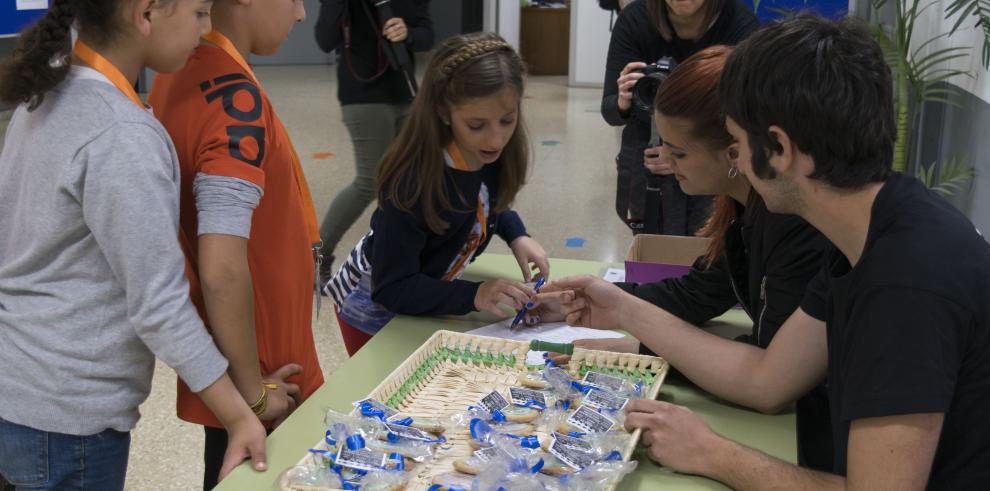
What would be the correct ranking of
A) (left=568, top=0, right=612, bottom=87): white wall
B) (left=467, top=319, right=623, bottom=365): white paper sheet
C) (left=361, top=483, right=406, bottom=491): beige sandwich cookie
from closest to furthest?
(left=361, top=483, right=406, bottom=491): beige sandwich cookie
(left=467, top=319, right=623, bottom=365): white paper sheet
(left=568, top=0, right=612, bottom=87): white wall

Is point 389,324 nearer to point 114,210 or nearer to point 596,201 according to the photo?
point 114,210

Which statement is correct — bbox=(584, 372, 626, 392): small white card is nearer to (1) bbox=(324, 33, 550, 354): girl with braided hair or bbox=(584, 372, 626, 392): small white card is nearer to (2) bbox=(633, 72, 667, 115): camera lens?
(1) bbox=(324, 33, 550, 354): girl with braided hair

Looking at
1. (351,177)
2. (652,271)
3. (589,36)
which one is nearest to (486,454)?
(652,271)

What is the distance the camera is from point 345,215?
3.51 m

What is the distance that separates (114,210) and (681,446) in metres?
0.72

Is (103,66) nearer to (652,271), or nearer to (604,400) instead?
(604,400)

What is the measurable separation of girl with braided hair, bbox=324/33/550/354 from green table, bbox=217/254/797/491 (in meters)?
0.07

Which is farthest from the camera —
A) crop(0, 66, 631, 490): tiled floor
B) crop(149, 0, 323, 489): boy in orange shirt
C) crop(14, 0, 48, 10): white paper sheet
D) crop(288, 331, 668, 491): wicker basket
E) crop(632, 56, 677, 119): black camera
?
crop(14, 0, 48, 10): white paper sheet

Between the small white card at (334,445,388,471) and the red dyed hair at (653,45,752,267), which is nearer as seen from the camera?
the small white card at (334,445,388,471)

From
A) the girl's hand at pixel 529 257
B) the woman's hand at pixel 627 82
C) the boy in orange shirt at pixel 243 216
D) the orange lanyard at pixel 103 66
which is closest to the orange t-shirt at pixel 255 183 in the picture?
the boy in orange shirt at pixel 243 216

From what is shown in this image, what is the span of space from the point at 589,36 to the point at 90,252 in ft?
27.1

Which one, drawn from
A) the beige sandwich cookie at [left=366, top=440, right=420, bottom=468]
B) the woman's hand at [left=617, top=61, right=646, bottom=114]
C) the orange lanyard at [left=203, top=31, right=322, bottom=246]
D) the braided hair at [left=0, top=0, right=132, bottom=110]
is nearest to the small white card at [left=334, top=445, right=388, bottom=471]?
the beige sandwich cookie at [left=366, top=440, right=420, bottom=468]

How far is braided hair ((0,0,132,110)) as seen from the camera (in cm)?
108

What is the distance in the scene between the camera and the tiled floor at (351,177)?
247 cm
